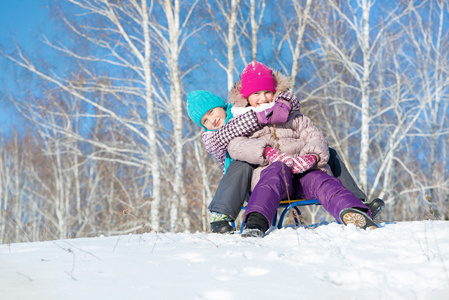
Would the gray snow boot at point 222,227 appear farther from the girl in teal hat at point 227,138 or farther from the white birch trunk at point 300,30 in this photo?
the white birch trunk at point 300,30

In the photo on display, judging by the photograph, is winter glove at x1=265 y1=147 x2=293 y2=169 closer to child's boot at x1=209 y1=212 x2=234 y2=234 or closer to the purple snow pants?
the purple snow pants

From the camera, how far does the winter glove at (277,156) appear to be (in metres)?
3.00

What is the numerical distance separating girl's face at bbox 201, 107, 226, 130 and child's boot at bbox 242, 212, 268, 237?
116 centimetres

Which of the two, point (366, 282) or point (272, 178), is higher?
point (272, 178)

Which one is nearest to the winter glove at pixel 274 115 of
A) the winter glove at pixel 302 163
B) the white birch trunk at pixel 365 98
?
the winter glove at pixel 302 163

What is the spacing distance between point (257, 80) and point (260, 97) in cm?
14

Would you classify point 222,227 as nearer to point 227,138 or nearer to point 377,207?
point 227,138

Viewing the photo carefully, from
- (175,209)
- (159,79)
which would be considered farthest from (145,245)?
(159,79)

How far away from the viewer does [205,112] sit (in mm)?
3645

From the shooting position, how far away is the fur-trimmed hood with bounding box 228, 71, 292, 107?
3.52m

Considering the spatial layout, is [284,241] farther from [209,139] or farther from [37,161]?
[37,161]

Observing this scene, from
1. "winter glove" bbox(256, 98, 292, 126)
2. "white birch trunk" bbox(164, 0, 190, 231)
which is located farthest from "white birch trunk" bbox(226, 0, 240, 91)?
"winter glove" bbox(256, 98, 292, 126)

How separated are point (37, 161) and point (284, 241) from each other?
17363mm

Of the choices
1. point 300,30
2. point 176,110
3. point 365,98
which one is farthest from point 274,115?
point 300,30
